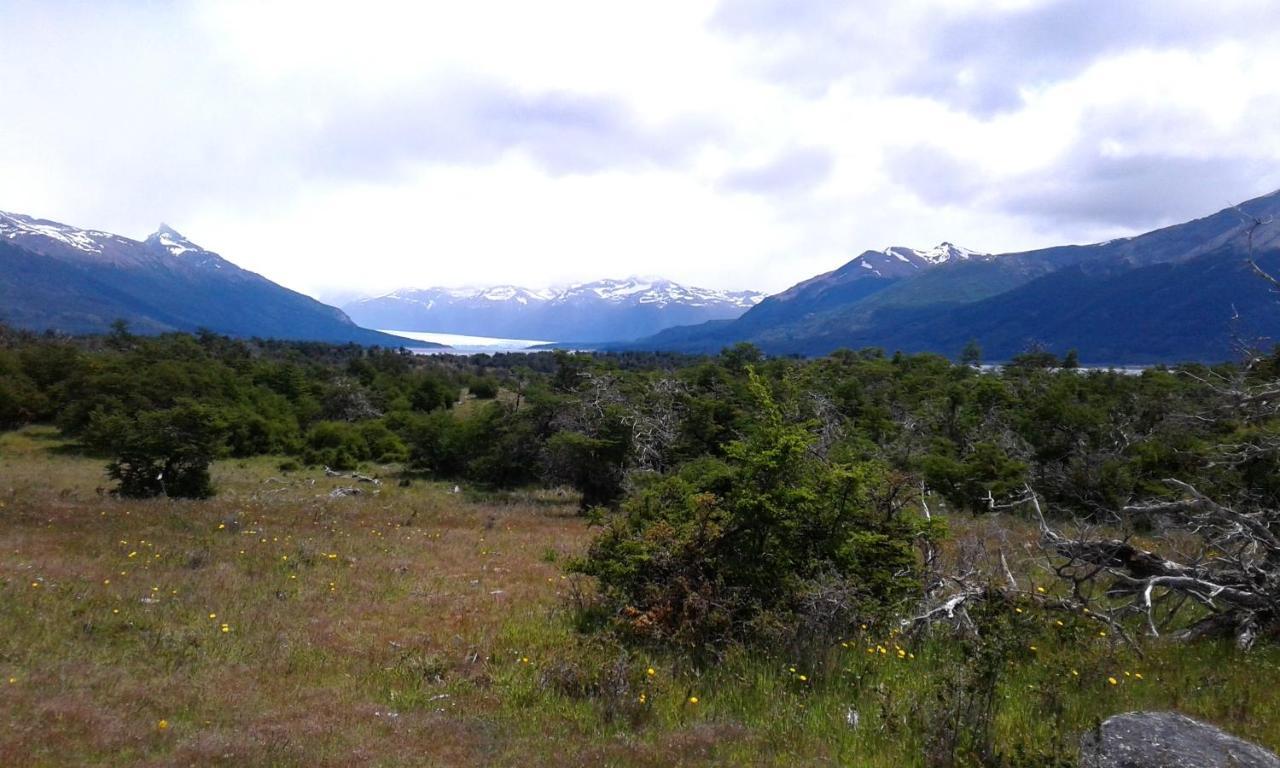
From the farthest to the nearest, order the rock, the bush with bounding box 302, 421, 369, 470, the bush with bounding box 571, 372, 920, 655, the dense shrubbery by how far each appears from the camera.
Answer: the bush with bounding box 302, 421, 369, 470 < the dense shrubbery < the bush with bounding box 571, 372, 920, 655 < the rock

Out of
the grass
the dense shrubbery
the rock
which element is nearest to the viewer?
the rock

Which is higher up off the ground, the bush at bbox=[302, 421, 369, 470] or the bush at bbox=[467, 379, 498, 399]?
the bush at bbox=[467, 379, 498, 399]

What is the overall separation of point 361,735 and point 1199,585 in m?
8.35

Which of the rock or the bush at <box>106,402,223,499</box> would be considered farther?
the bush at <box>106,402,223,499</box>

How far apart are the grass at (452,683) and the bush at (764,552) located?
1.63ft

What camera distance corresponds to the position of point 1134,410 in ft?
82.7

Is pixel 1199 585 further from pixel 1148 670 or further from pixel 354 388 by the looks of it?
pixel 354 388

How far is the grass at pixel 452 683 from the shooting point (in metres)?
5.11

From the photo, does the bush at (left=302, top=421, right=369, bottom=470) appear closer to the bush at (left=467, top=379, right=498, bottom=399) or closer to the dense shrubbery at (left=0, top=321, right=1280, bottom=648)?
the dense shrubbery at (left=0, top=321, right=1280, bottom=648)

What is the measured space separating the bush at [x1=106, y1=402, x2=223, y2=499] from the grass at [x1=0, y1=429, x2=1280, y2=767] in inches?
389

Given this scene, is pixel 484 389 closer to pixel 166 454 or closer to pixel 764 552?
pixel 166 454

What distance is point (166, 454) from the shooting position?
20312mm

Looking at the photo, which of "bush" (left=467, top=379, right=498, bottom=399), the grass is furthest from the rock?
"bush" (left=467, top=379, right=498, bottom=399)

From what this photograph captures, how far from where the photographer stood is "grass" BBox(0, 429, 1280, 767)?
5.11 metres
